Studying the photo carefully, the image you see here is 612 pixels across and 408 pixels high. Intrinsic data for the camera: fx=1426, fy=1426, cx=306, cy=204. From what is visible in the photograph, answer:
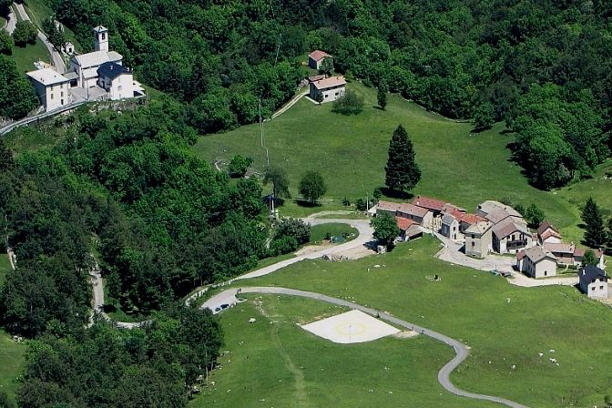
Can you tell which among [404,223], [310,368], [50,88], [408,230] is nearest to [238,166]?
[404,223]

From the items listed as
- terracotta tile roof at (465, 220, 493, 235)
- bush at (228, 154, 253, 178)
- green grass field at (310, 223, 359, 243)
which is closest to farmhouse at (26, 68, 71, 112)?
bush at (228, 154, 253, 178)

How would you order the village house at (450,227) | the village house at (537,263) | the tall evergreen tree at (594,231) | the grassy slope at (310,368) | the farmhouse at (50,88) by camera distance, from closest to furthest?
the grassy slope at (310,368) → the village house at (537,263) → the tall evergreen tree at (594,231) → the village house at (450,227) → the farmhouse at (50,88)

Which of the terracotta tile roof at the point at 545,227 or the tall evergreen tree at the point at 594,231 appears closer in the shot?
the terracotta tile roof at the point at 545,227

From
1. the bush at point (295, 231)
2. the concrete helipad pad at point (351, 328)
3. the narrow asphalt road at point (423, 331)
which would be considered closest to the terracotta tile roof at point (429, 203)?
the bush at point (295, 231)

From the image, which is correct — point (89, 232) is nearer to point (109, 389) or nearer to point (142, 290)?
point (142, 290)

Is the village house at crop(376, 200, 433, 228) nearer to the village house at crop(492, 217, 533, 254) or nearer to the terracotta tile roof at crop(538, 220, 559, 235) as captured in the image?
the village house at crop(492, 217, 533, 254)

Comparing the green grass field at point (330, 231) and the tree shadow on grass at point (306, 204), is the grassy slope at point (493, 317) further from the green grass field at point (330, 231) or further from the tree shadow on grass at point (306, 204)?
the tree shadow on grass at point (306, 204)

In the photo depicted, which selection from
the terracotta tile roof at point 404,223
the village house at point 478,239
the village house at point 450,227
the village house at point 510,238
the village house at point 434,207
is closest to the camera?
the village house at point 478,239

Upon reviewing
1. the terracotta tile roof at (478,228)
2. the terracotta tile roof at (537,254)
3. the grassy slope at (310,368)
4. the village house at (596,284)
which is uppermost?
the terracotta tile roof at (478,228)
